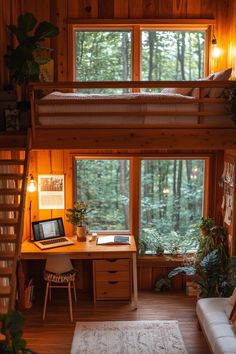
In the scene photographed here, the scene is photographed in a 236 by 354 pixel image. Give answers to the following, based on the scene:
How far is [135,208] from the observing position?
5426 mm

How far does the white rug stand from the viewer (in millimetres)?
4070

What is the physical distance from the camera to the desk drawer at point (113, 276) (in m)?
5.06

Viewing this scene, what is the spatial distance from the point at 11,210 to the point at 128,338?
1760 mm

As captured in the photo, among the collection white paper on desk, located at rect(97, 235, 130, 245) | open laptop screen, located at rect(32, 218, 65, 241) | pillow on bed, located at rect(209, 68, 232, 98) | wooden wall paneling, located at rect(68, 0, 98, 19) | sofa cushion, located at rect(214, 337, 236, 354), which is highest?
wooden wall paneling, located at rect(68, 0, 98, 19)

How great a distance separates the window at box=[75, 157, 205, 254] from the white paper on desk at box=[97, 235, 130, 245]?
24 cm

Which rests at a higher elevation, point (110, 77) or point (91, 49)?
point (91, 49)

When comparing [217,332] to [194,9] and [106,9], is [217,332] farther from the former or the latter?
[106,9]

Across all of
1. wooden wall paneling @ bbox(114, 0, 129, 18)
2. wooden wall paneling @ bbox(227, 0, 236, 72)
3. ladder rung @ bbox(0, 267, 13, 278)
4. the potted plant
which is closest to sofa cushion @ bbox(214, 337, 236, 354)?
ladder rung @ bbox(0, 267, 13, 278)

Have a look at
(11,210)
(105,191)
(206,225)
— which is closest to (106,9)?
(105,191)

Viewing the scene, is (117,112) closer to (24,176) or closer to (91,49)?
(24,176)

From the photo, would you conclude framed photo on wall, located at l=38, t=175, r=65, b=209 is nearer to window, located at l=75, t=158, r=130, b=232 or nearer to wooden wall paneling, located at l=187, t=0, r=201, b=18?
window, located at l=75, t=158, r=130, b=232

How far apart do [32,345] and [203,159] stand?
9.76ft

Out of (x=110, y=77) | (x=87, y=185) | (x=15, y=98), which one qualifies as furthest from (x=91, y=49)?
(x=87, y=185)

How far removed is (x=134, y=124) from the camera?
166 inches
